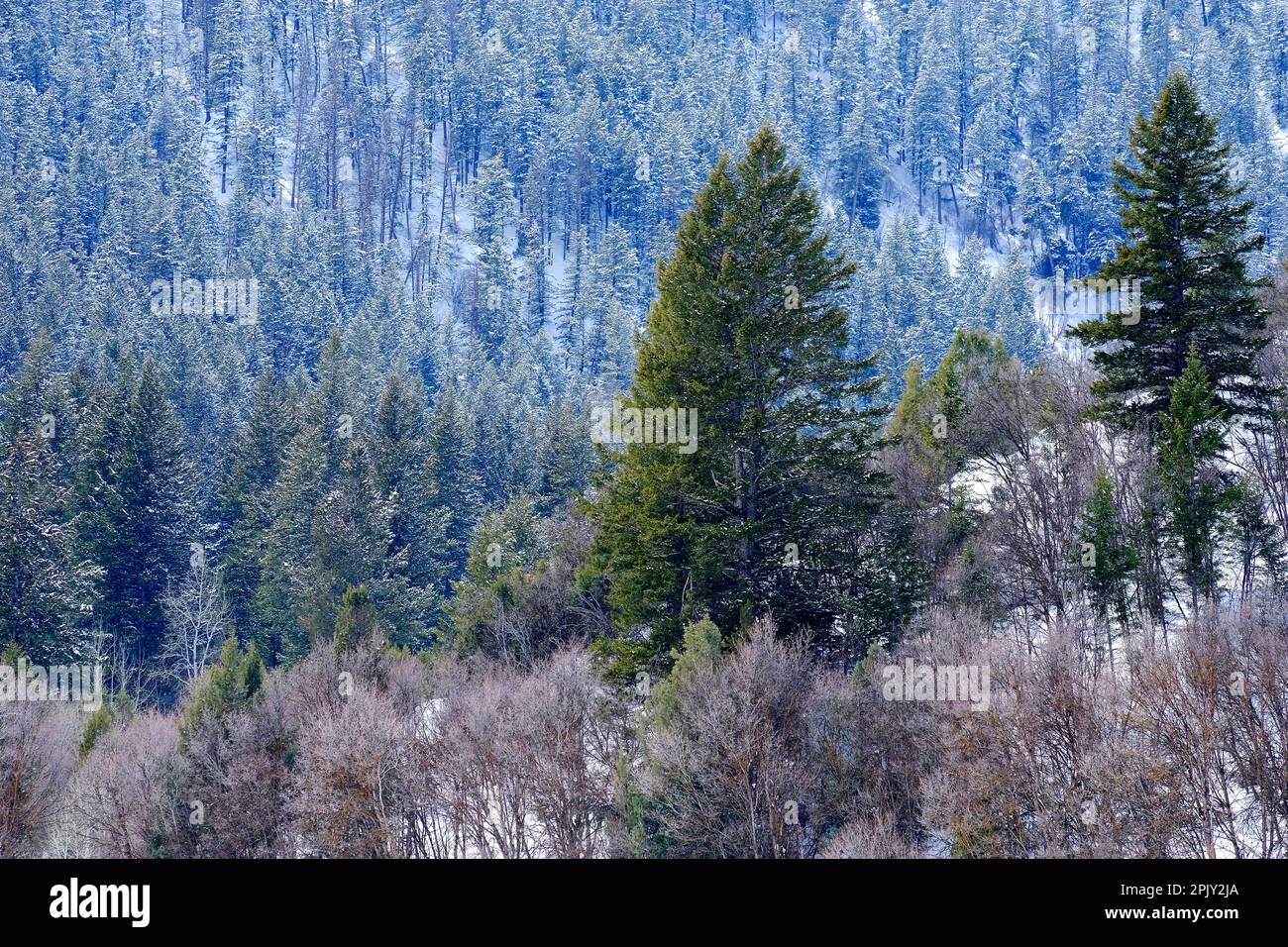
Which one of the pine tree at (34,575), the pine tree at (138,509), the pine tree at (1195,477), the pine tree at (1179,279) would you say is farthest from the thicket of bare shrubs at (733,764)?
the pine tree at (138,509)

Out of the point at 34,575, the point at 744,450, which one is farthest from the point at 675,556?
the point at 34,575

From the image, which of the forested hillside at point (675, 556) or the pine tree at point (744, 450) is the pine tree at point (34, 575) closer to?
the forested hillside at point (675, 556)

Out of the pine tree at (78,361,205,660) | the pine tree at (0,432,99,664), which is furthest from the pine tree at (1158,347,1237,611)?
the pine tree at (78,361,205,660)

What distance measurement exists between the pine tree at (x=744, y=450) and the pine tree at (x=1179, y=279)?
24.4 ft

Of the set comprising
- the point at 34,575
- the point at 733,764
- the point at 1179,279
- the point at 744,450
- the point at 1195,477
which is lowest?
the point at 733,764

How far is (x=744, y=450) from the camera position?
84.6ft

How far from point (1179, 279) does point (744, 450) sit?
41.3 ft

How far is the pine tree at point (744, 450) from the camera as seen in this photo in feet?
83.4

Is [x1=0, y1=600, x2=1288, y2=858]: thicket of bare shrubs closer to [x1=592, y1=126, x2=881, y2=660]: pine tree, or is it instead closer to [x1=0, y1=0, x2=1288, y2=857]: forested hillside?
[x1=0, y1=0, x2=1288, y2=857]: forested hillside

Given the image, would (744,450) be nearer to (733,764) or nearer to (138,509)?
(733,764)

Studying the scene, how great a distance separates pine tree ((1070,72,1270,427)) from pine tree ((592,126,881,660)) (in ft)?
24.4

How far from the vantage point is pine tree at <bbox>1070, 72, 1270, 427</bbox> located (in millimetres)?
26906

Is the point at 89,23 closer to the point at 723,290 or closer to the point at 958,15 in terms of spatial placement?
the point at 958,15
